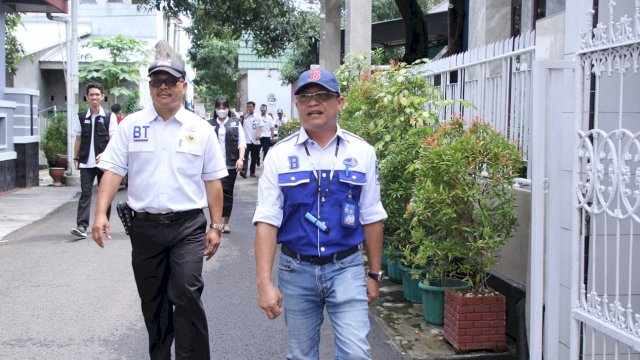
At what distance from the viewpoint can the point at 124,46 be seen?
25.0 m

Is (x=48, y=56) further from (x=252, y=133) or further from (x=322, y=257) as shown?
(x=322, y=257)

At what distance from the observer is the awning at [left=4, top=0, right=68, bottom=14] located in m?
15.8

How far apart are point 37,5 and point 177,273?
13476 millimetres

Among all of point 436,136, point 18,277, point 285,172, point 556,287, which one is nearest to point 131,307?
point 18,277

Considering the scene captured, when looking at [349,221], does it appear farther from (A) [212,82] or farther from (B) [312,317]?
(A) [212,82]

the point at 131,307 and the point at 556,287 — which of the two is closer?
the point at 556,287

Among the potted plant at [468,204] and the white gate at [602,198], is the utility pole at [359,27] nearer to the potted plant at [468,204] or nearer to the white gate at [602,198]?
the potted plant at [468,204]

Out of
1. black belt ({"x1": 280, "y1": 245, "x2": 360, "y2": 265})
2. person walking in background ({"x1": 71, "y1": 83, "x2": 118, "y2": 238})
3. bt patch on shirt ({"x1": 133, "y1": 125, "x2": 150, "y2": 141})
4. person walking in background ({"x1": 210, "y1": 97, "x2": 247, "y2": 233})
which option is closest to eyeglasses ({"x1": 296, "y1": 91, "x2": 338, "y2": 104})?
black belt ({"x1": 280, "y1": 245, "x2": 360, "y2": 265})

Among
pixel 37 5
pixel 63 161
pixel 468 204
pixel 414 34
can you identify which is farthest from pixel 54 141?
pixel 468 204

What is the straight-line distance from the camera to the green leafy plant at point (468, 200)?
525 cm

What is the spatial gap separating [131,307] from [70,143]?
11.3 meters

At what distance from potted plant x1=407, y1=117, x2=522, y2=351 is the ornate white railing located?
455 mm

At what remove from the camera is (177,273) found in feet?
15.0

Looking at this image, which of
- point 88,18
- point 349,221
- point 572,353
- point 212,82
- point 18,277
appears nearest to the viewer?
point 349,221
